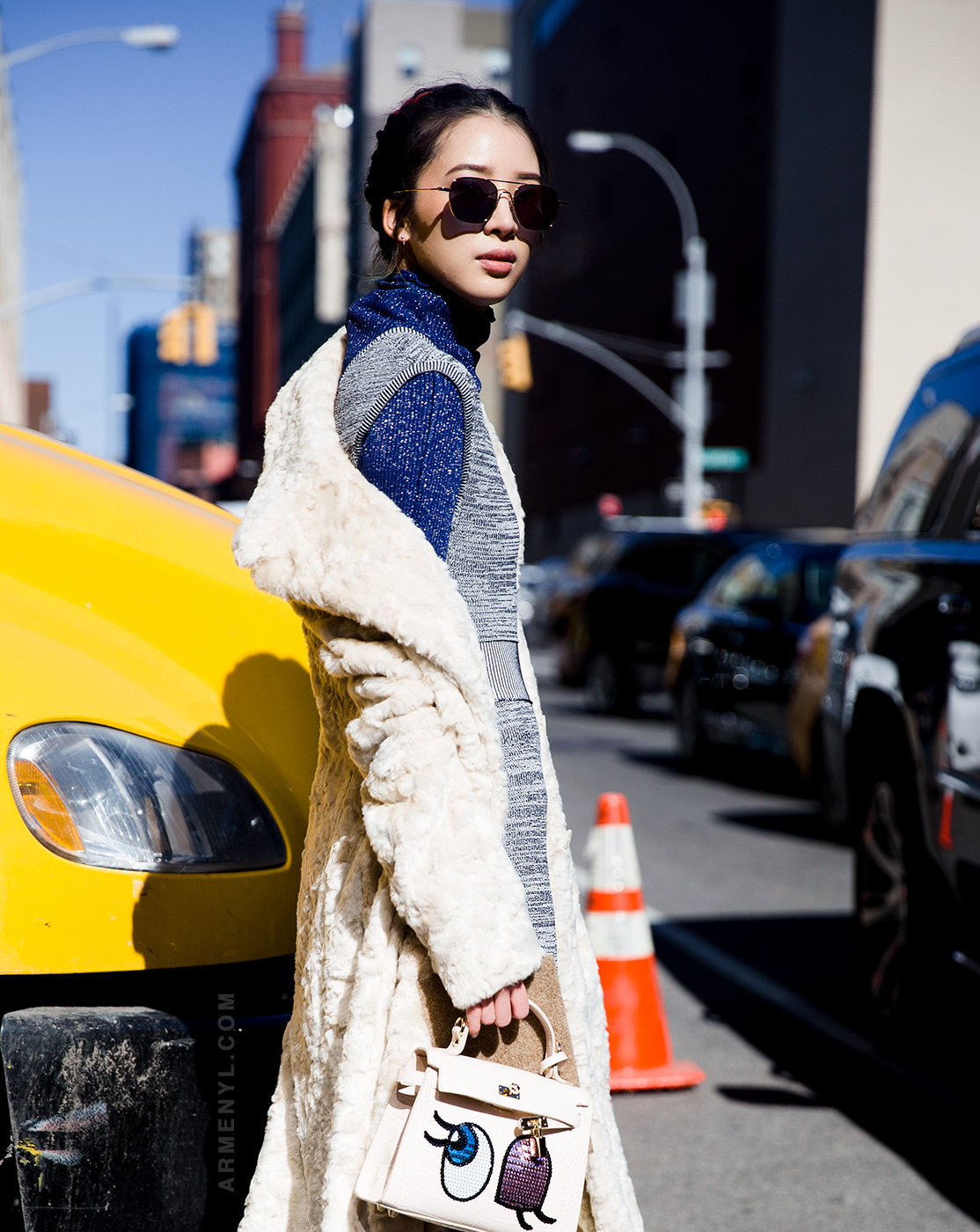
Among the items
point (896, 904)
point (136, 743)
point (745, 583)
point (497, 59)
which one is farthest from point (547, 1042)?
point (497, 59)

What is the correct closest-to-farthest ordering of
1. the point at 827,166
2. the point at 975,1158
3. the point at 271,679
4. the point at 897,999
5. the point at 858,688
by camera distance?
the point at 271,679
the point at 975,1158
the point at 897,999
the point at 858,688
the point at 827,166

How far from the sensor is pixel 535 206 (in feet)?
6.96

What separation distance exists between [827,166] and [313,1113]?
2931cm

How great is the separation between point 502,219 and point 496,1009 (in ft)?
3.44

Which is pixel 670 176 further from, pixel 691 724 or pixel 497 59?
pixel 497 59

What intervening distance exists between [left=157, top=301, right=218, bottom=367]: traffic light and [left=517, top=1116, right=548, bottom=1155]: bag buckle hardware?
2859 cm

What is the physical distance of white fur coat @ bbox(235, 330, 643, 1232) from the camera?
1855 millimetres

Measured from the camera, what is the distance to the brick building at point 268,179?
90375 millimetres

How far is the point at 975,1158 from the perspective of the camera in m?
3.83

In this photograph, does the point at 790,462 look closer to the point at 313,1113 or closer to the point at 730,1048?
the point at 730,1048

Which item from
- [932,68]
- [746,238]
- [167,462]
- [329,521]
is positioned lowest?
[167,462]

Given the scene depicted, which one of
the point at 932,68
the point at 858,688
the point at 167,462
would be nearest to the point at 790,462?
the point at 932,68

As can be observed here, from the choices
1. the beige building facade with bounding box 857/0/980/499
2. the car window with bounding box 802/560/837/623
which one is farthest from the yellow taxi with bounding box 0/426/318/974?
the beige building facade with bounding box 857/0/980/499

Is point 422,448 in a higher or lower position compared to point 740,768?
higher
